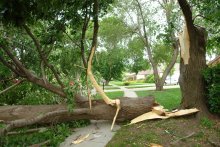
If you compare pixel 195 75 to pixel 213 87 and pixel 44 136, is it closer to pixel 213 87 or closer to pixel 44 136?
pixel 213 87

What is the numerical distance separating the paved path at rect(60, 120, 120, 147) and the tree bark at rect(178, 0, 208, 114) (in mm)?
2229

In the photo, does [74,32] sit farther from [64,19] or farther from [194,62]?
[194,62]

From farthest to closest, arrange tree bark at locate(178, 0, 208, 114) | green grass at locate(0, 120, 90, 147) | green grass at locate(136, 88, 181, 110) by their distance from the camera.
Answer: green grass at locate(136, 88, 181, 110) < tree bark at locate(178, 0, 208, 114) < green grass at locate(0, 120, 90, 147)

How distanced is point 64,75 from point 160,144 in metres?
5.12

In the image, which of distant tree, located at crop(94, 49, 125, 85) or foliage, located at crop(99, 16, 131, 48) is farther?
distant tree, located at crop(94, 49, 125, 85)

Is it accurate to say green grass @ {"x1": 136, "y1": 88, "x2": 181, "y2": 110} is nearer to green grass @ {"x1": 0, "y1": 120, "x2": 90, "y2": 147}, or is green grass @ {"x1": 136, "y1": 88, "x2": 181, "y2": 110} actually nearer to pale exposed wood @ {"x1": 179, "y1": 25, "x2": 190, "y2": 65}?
pale exposed wood @ {"x1": 179, "y1": 25, "x2": 190, "y2": 65}

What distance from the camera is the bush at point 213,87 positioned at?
25.0 ft

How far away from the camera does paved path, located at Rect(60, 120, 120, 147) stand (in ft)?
22.7

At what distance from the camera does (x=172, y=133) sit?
6.83 metres

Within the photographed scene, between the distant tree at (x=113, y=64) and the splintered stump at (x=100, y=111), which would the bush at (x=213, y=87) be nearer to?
the splintered stump at (x=100, y=111)

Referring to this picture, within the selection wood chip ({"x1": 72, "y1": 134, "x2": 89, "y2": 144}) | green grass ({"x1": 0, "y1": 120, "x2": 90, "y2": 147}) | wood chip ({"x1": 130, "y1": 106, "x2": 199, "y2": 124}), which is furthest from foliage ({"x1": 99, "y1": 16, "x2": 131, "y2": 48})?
wood chip ({"x1": 72, "y1": 134, "x2": 89, "y2": 144})

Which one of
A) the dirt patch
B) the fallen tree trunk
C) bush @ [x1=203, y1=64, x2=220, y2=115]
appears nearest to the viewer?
the dirt patch

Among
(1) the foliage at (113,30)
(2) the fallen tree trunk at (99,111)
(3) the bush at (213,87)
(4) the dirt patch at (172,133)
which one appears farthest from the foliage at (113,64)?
(4) the dirt patch at (172,133)

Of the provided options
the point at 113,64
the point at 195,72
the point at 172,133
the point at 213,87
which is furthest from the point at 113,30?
the point at 172,133
